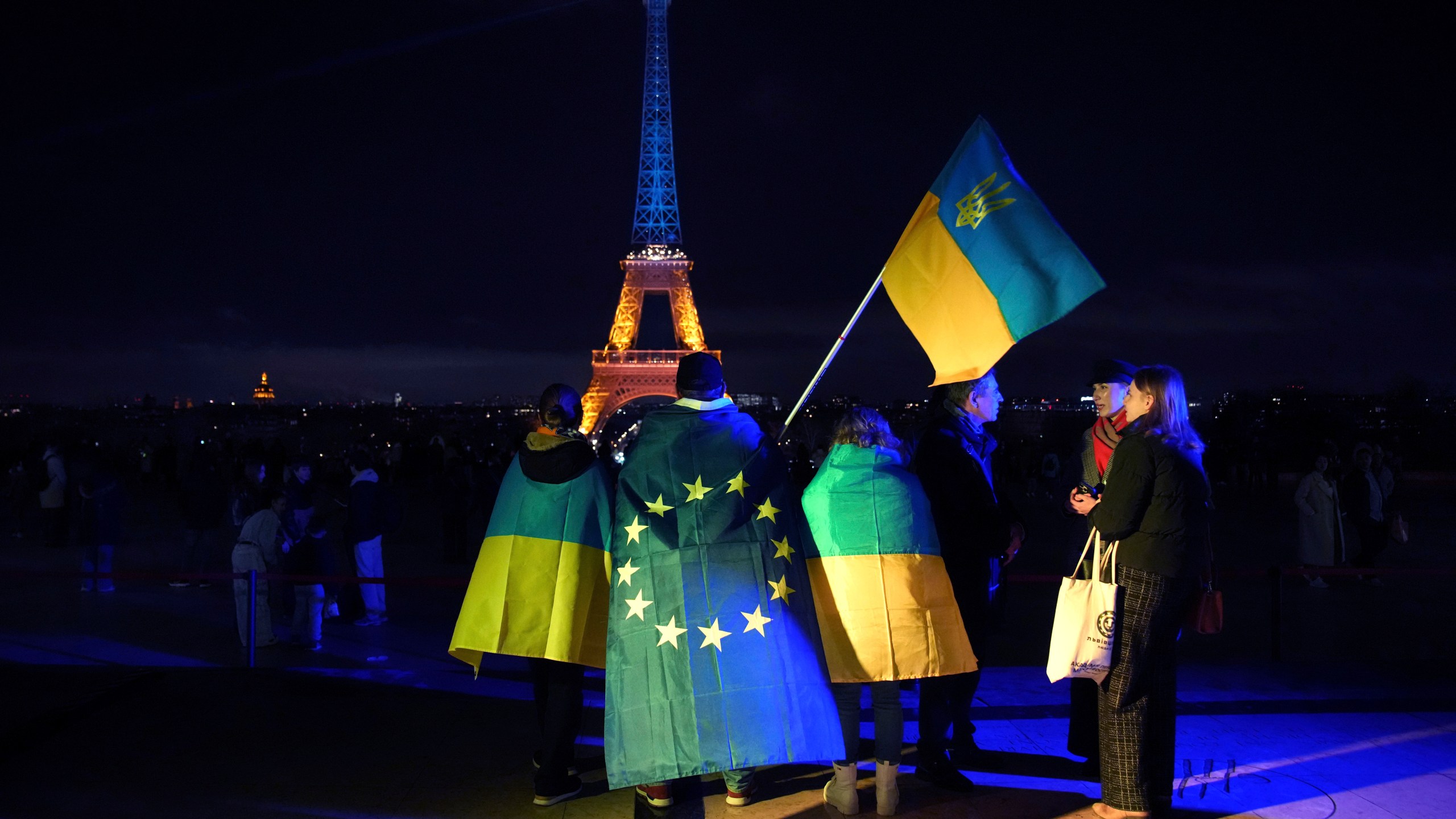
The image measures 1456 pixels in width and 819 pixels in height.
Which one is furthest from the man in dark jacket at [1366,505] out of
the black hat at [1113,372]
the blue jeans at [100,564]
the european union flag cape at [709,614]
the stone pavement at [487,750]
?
the blue jeans at [100,564]

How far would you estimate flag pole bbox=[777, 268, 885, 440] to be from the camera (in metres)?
4.28

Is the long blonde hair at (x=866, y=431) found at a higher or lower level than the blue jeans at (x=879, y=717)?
higher

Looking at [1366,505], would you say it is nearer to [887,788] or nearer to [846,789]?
[887,788]

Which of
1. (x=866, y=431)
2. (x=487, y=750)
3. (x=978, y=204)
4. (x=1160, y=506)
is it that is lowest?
(x=487, y=750)

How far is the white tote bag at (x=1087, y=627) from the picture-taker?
4.01 m

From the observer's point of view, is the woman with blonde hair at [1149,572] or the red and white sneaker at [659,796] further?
the red and white sneaker at [659,796]

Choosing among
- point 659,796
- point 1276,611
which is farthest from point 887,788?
point 1276,611

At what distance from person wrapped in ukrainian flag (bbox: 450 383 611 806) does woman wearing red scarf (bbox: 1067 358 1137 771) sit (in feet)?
7.40

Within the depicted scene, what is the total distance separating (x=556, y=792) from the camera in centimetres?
438

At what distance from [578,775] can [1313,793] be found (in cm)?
339

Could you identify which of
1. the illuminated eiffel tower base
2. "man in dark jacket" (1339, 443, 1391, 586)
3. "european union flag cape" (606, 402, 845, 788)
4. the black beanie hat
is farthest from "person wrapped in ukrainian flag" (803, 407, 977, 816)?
the illuminated eiffel tower base

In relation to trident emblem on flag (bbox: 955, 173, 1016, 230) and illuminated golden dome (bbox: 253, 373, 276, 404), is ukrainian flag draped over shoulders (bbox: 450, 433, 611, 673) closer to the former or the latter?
trident emblem on flag (bbox: 955, 173, 1016, 230)

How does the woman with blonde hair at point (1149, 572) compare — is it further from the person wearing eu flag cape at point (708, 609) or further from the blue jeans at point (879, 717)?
the person wearing eu flag cape at point (708, 609)

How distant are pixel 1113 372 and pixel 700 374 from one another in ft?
6.90
